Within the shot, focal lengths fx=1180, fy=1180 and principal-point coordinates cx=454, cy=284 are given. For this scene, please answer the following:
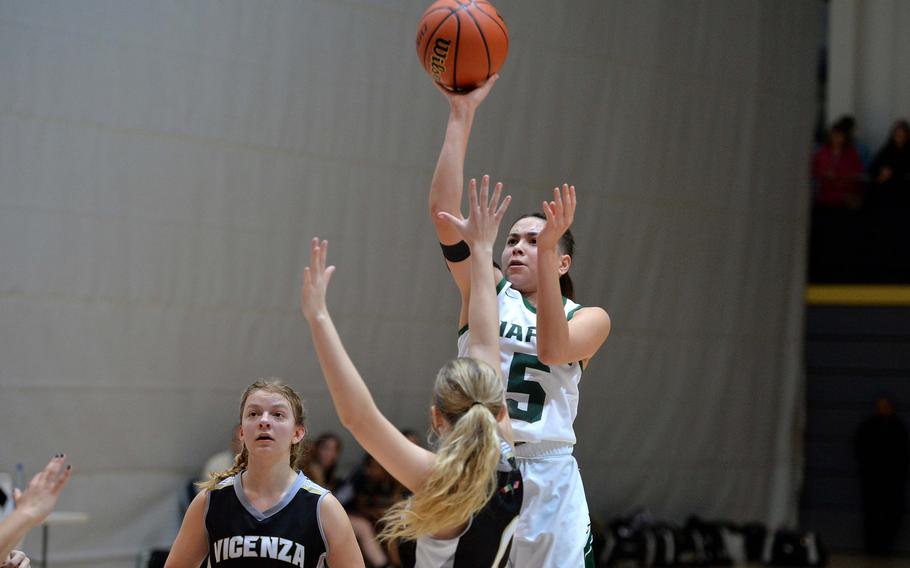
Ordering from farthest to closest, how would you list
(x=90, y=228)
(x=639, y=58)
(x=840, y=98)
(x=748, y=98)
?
(x=840, y=98) → (x=748, y=98) → (x=639, y=58) → (x=90, y=228)

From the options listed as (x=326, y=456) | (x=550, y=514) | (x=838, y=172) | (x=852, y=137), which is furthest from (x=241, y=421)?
(x=852, y=137)

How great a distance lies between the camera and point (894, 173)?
1182cm

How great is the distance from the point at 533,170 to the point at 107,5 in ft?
12.3

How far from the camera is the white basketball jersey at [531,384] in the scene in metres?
3.64

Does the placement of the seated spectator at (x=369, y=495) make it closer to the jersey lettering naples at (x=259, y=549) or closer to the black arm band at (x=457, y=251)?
the black arm band at (x=457, y=251)

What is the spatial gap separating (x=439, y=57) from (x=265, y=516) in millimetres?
1635

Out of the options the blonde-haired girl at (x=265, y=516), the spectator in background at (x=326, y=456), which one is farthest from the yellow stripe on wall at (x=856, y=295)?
the blonde-haired girl at (x=265, y=516)

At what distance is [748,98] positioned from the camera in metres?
11.4

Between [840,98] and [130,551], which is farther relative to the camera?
[840,98]

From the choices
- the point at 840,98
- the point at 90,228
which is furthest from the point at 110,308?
the point at 840,98

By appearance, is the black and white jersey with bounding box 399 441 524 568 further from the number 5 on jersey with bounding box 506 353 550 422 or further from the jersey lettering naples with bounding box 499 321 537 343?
the jersey lettering naples with bounding box 499 321 537 343

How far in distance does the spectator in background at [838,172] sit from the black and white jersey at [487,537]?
10.1 m

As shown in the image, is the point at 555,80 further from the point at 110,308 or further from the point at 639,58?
the point at 110,308

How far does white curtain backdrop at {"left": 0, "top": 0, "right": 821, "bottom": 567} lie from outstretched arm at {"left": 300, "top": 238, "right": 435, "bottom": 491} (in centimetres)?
525
